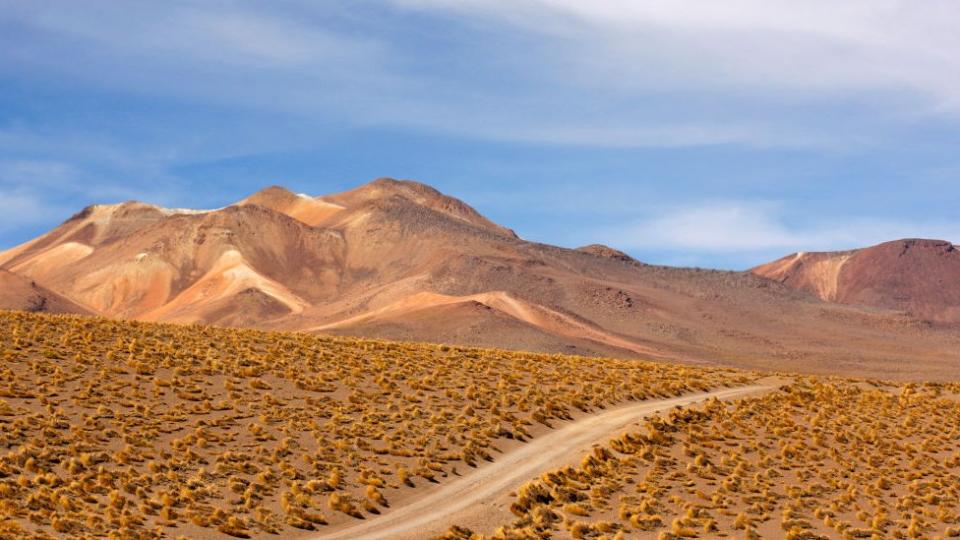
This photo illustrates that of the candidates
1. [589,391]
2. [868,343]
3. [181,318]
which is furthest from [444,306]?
[589,391]

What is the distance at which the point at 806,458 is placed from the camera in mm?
45094

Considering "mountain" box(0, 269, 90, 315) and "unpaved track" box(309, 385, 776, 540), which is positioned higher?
"mountain" box(0, 269, 90, 315)

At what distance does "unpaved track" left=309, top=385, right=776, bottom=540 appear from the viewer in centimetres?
3222

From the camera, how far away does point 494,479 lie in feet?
124

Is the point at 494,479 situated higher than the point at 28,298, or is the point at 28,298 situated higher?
the point at 28,298

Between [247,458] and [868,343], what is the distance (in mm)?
155651

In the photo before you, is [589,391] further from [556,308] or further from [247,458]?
[556,308]

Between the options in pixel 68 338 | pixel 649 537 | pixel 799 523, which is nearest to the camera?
pixel 649 537

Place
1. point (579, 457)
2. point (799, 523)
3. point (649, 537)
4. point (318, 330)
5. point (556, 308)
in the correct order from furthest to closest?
point (556, 308) → point (318, 330) → point (579, 457) → point (799, 523) → point (649, 537)

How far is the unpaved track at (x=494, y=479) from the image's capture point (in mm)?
32219

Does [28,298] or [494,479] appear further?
[28,298]

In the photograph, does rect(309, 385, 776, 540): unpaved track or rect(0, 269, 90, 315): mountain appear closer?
rect(309, 385, 776, 540): unpaved track

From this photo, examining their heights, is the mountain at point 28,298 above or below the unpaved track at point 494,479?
above

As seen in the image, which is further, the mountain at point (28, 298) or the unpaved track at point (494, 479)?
the mountain at point (28, 298)
